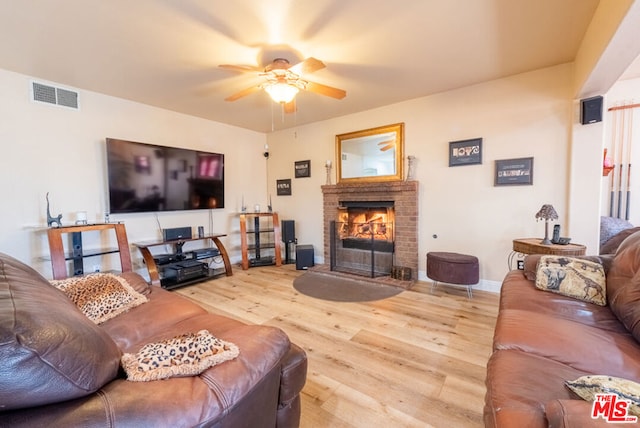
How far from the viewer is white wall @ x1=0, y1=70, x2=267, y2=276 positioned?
2.78 metres

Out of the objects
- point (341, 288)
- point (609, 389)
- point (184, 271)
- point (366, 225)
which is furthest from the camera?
point (366, 225)

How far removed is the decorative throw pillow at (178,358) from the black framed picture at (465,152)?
11.0 feet

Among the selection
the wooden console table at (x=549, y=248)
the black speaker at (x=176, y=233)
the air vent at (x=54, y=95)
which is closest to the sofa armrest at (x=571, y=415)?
the wooden console table at (x=549, y=248)

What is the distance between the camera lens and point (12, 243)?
2805mm

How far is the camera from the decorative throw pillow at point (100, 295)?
1.53 m

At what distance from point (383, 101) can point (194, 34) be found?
2.43 meters

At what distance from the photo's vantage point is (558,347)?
121 centimetres

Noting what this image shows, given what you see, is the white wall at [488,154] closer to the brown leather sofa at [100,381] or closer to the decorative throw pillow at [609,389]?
the decorative throw pillow at [609,389]

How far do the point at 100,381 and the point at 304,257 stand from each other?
373 cm

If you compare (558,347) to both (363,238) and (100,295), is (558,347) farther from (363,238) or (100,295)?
(363,238)

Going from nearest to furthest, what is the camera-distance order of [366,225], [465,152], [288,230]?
1. [465,152]
2. [366,225]
3. [288,230]

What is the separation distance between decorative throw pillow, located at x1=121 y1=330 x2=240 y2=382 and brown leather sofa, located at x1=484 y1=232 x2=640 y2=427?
90 centimetres

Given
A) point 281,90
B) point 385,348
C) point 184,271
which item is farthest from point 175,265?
point 385,348

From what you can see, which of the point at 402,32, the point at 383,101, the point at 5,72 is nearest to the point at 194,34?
the point at 402,32
